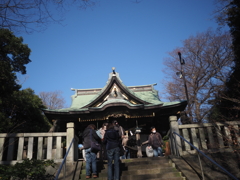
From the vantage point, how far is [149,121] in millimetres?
12008

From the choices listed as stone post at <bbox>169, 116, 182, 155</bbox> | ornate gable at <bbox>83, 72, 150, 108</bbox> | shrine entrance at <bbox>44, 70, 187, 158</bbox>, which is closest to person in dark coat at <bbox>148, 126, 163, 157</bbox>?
stone post at <bbox>169, 116, 182, 155</bbox>

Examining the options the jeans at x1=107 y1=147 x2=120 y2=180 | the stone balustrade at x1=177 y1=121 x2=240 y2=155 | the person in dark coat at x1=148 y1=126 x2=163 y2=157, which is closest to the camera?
the jeans at x1=107 y1=147 x2=120 y2=180

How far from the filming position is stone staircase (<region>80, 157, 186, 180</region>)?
597 centimetres

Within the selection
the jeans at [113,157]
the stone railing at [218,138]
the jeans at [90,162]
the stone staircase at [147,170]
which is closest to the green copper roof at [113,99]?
the stone railing at [218,138]

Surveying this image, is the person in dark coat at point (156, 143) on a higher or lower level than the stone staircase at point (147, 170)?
higher

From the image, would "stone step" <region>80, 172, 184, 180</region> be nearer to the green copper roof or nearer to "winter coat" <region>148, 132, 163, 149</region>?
"winter coat" <region>148, 132, 163, 149</region>

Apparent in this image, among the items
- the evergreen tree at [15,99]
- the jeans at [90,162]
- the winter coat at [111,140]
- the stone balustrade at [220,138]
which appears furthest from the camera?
the evergreen tree at [15,99]

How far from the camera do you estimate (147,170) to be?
20.8ft

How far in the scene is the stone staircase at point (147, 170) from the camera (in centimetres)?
597

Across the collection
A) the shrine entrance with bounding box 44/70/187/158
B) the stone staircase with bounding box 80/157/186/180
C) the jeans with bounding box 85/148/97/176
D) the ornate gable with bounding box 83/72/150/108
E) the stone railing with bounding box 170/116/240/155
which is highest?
the ornate gable with bounding box 83/72/150/108

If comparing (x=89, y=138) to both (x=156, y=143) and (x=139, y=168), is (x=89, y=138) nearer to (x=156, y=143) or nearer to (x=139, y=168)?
(x=139, y=168)

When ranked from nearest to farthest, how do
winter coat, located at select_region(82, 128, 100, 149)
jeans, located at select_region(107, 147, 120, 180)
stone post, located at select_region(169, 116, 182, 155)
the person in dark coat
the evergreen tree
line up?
jeans, located at select_region(107, 147, 120, 180), winter coat, located at select_region(82, 128, 100, 149), stone post, located at select_region(169, 116, 182, 155), the person in dark coat, the evergreen tree

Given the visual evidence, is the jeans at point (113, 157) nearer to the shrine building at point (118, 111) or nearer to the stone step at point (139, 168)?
the stone step at point (139, 168)

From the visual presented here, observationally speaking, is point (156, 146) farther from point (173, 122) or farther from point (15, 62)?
point (15, 62)
